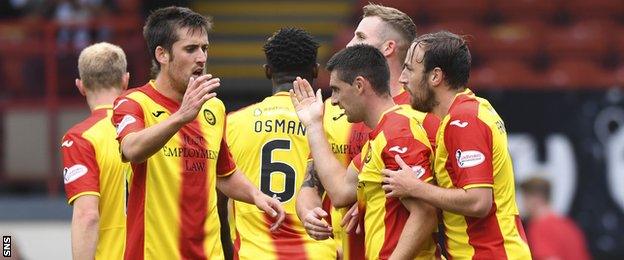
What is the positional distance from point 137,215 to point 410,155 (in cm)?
140

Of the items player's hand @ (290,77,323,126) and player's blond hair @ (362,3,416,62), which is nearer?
player's hand @ (290,77,323,126)

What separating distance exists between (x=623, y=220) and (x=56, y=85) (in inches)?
216

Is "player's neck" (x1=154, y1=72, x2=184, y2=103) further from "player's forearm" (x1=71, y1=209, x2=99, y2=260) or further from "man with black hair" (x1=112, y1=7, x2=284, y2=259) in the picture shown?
"player's forearm" (x1=71, y1=209, x2=99, y2=260)

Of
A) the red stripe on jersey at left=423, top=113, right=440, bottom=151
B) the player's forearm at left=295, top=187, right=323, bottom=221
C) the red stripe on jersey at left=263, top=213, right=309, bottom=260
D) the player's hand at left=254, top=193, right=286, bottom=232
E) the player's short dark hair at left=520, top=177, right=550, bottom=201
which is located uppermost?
the red stripe on jersey at left=423, top=113, right=440, bottom=151

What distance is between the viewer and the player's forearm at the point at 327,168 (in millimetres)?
6246

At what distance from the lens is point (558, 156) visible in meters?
12.2

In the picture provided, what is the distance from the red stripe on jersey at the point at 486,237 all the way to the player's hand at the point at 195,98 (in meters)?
1.30

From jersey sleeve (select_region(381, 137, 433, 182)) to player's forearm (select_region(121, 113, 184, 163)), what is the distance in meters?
0.95

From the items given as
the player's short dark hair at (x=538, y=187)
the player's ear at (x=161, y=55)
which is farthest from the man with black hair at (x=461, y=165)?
the player's short dark hair at (x=538, y=187)

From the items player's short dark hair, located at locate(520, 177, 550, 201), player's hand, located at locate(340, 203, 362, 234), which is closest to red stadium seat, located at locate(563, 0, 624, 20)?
player's short dark hair, located at locate(520, 177, 550, 201)

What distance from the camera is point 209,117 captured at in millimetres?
6602

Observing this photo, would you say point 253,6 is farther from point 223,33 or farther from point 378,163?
point 378,163

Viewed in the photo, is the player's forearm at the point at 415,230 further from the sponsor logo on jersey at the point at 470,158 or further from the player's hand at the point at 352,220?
the player's hand at the point at 352,220

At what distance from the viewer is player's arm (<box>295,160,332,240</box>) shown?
6359 millimetres
